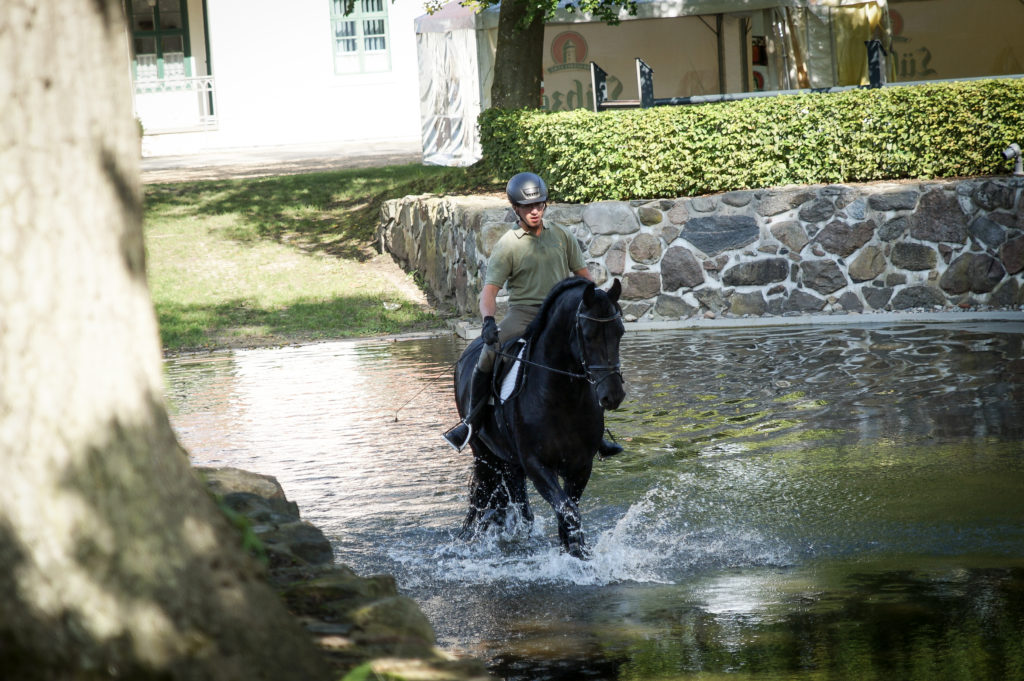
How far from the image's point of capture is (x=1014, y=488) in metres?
7.91

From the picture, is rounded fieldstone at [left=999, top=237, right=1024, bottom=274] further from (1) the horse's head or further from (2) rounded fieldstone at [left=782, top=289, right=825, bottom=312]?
(1) the horse's head

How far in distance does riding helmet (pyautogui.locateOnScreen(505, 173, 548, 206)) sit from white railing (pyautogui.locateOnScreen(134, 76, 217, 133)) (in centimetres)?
2746

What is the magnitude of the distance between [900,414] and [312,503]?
5248mm

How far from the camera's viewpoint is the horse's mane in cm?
672

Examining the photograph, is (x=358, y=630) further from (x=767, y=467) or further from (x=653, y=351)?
(x=653, y=351)

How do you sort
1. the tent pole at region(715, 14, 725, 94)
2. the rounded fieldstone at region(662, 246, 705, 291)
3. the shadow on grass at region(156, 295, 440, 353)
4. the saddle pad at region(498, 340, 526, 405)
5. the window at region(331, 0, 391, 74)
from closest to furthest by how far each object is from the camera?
the saddle pad at region(498, 340, 526, 405), the rounded fieldstone at region(662, 246, 705, 291), the shadow on grass at region(156, 295, 440, 353), the tent pole at region(715, 14, 725, 94), the window at region(331, 0, 391, 74)

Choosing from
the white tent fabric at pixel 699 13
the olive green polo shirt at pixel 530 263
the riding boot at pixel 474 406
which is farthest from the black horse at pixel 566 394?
the white tent fabric at pixel 699 13

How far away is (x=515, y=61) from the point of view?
1959 cm

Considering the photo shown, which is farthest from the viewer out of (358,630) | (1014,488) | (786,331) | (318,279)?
→ (318,279)

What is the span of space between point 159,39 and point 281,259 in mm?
16100

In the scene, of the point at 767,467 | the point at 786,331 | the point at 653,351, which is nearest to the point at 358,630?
the point at 767,467

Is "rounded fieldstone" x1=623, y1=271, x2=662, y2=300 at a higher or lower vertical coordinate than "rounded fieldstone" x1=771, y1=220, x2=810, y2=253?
lower

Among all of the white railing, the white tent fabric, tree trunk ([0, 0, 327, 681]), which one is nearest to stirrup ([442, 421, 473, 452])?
tree trunk ([0, 0, 327, 681])

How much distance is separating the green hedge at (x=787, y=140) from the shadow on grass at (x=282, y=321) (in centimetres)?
335
